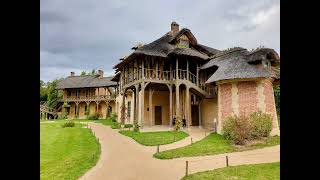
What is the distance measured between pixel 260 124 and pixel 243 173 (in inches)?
315

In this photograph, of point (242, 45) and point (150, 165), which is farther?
point (242, 45)

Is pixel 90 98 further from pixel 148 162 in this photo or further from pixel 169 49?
pixel 148 162

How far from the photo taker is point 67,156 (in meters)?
13.8

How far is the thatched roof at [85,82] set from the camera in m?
44.3

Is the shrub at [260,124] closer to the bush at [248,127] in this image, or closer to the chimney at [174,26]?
the bush at [248,127]

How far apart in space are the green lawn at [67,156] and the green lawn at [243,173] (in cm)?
413

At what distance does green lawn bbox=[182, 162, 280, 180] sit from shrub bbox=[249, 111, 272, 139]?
5956 millimetres

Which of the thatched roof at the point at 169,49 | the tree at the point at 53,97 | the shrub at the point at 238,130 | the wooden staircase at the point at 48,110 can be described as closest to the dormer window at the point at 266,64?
the thatched roof at the point at 169,49

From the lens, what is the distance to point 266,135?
57.3 feet

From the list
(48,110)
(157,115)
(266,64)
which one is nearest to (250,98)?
(266,64)

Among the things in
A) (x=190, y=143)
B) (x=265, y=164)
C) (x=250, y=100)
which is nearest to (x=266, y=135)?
(x=250, y=100)
